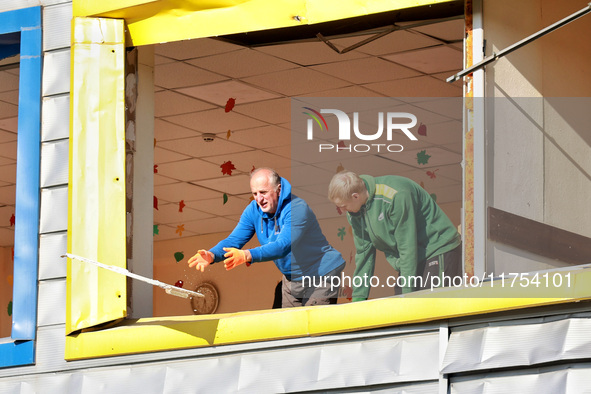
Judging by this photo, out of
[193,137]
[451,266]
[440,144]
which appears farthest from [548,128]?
[193,137]

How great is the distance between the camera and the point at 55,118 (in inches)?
258

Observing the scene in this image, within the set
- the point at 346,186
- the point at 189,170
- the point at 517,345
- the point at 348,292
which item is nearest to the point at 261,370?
the point at 348,292

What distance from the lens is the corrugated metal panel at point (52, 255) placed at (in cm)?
635

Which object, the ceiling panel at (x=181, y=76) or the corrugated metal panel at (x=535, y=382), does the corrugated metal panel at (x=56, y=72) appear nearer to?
the ceiling panel at (x=181, y=76)

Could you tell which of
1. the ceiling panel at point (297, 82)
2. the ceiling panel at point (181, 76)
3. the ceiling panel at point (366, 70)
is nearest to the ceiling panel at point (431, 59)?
the ceiling panel at point (366, 70)

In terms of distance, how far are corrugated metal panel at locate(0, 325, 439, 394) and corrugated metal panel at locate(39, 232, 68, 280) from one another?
308mm

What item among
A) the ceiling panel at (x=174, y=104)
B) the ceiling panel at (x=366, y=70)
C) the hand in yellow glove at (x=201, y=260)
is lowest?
the hand in yellow glove at (x=201, y=260)

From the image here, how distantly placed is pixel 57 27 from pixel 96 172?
39.7 inches

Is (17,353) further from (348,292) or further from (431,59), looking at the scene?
(431,59)

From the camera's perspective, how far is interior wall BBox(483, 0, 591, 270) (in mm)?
5410

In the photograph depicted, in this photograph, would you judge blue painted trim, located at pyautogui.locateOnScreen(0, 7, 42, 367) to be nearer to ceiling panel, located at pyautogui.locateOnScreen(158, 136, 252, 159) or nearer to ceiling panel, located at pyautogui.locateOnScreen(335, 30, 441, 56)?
ceiling panel, located at pyautogui.locateOnScreen(335, 30, 441, 56)

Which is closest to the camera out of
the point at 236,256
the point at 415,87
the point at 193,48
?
the point at 236,256

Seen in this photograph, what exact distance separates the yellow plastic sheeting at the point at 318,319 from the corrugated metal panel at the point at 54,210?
67cm

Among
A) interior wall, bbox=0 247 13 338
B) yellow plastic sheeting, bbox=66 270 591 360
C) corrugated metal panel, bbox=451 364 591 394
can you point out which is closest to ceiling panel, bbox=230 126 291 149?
yellow plastic sheeting, bbox=66 270 591 360
